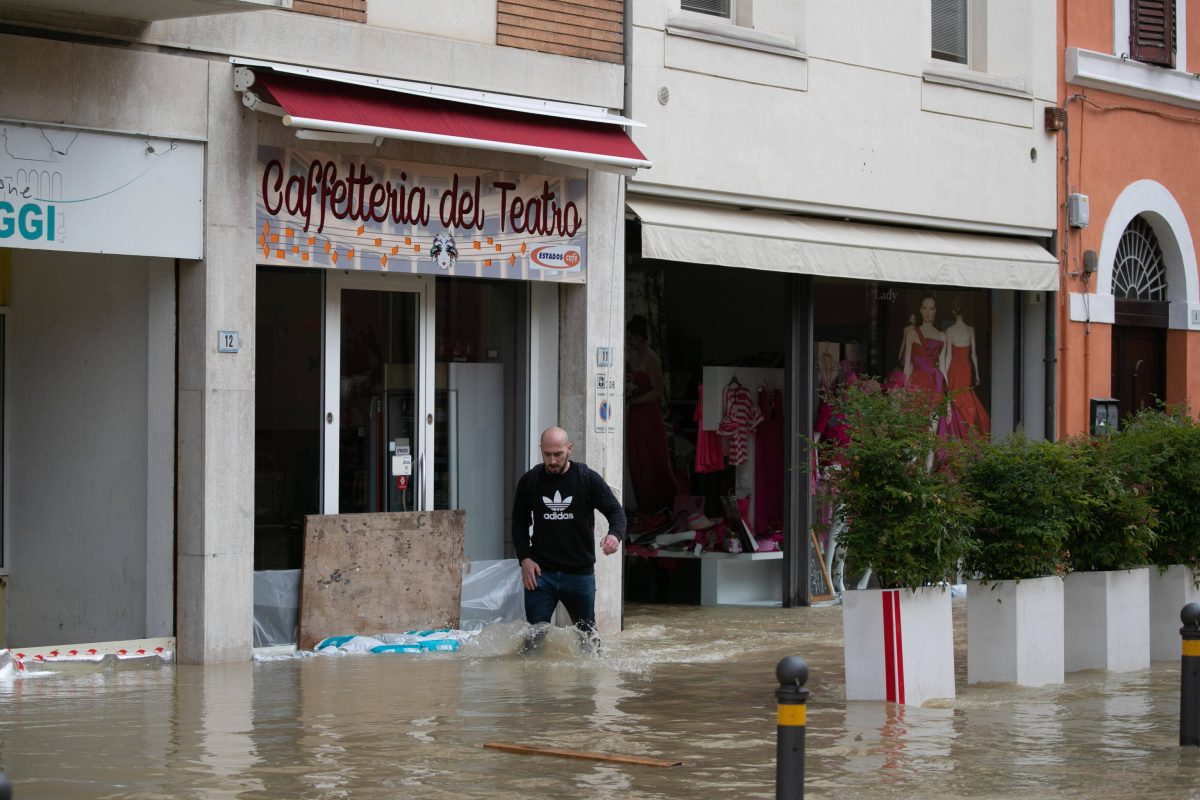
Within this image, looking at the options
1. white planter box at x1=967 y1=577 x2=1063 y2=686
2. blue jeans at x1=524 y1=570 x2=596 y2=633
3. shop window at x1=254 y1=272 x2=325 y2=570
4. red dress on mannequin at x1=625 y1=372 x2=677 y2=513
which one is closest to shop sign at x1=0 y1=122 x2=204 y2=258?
shop window at x1=254 y1=272 x2=325 y2=570

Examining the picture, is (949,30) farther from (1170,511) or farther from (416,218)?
(416,218)

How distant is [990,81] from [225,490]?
9504 millimetres

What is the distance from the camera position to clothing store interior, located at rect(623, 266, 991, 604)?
56.5 ft

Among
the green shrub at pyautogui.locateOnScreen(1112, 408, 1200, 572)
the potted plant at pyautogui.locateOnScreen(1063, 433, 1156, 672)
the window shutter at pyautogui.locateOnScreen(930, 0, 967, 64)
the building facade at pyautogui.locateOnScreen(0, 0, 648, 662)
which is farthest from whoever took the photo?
the window shutter at pyautogui.locateOnScreen(930, 0, 967, 64)

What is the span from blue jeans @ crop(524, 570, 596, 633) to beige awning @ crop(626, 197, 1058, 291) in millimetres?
2999

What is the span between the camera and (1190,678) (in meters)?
8.97

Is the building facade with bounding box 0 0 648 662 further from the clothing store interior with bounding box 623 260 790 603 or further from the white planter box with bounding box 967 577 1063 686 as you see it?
the white planter box with bounding box 967 577 1063 686

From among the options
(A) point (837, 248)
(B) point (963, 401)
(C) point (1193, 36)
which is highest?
(C) point (1193, 36)

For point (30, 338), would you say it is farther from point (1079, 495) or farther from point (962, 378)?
point (962, 378)

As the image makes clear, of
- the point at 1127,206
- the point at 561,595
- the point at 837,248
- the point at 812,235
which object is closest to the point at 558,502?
the point at 561,595

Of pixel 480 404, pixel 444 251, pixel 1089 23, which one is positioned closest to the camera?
pixel 444 251

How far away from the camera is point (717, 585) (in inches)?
674

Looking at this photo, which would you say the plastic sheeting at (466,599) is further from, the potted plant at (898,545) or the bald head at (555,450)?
the potted plant at (898,545)

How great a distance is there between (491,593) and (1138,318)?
9.16 m
